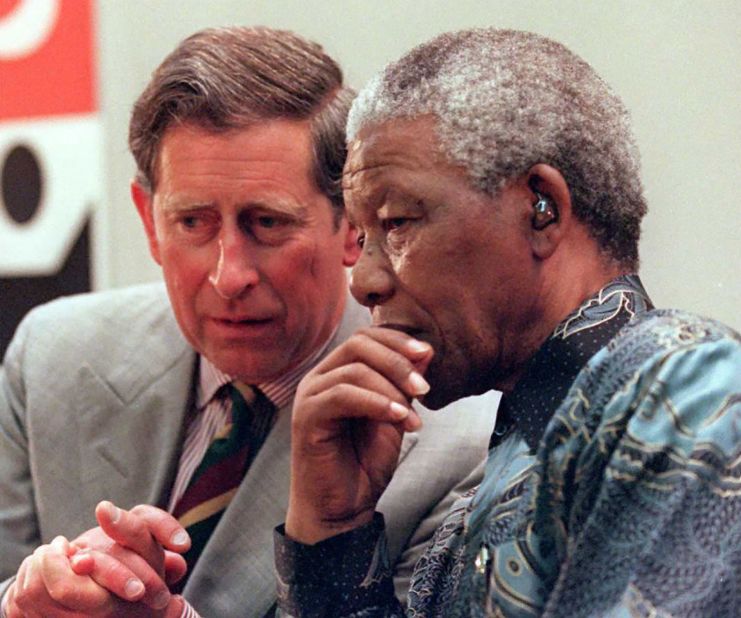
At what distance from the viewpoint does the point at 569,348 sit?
140cm

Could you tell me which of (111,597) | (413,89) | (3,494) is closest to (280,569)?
(111,597)

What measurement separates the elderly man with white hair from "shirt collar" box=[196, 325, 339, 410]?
559 millimetres

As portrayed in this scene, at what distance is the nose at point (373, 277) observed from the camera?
4.96ft

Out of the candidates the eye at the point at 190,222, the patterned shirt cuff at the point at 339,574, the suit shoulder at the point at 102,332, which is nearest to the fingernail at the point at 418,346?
the patterned shirt cuff at the point at 339,574

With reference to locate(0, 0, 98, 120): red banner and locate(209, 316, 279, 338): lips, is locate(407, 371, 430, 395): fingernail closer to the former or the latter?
locate(209, 316, 279, 338): lips

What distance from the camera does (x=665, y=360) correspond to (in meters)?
1.21

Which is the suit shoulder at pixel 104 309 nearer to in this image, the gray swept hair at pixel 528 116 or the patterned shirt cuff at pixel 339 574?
the patterned shirt cuff at pixel 339 574

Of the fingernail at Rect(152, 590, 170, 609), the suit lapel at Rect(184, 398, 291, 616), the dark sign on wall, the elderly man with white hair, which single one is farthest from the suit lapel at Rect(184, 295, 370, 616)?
the dark sign on wall

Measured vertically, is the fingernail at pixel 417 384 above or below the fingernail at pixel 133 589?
above

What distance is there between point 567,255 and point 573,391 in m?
0.22

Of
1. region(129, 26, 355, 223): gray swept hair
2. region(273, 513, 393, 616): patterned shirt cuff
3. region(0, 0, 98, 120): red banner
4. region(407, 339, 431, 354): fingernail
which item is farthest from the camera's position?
region(0, 0, 98, 120): red banner

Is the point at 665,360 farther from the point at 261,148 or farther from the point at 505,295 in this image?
the point at 261,148

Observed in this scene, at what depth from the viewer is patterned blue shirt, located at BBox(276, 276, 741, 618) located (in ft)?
3.70

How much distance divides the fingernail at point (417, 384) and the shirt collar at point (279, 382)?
0.75 metres
